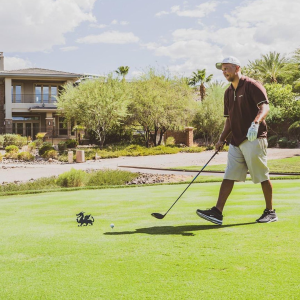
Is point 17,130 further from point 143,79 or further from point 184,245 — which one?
point 184,245

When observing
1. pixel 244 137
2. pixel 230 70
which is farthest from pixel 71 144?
pixel 244 137

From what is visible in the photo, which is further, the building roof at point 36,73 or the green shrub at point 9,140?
the building roof at point 36,73

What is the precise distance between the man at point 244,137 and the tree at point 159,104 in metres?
33.4

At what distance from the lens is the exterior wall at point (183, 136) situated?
42.1 m

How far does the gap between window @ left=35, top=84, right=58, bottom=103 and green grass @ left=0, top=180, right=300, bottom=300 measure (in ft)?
153

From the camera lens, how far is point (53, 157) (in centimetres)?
3378

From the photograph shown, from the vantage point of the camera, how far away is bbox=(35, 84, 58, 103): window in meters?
51.5

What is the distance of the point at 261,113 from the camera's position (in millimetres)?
5355

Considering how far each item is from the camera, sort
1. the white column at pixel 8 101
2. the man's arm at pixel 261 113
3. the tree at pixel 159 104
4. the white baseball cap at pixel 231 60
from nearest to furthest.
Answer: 1. the man's arm at pixel 261 113
2. the white baseball cap at pixel 231 60
3. the tree at pixel 159 104
4. the white column at pixel 8 101

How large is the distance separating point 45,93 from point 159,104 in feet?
59.7

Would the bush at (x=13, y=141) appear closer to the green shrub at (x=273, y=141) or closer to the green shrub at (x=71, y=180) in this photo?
the green shrub at (x=273, y=141)

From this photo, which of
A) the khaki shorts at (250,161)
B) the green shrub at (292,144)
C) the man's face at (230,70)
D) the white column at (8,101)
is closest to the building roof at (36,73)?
the white column at (8,101)

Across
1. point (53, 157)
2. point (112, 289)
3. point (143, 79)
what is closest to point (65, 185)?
point (112, 289)

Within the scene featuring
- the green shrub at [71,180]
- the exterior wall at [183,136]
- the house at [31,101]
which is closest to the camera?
the green shrub at [71,180]
